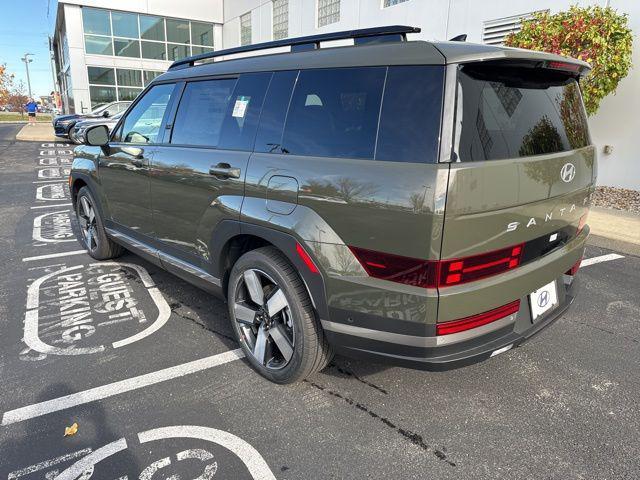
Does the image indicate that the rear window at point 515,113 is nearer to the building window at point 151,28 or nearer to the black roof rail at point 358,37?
the black roof rail at point 358,37

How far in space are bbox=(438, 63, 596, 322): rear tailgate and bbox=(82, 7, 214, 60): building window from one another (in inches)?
971

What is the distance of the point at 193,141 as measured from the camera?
10.9 feet

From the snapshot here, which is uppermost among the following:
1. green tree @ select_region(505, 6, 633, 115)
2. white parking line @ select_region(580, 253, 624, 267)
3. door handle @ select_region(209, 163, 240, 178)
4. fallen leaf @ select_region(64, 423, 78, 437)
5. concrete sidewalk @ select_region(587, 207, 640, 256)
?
green tree @ select_region(505, 6, 633, 115)

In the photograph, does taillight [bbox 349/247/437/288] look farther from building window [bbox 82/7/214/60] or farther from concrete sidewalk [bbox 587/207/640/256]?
building window [bbox 82/7/214/60]

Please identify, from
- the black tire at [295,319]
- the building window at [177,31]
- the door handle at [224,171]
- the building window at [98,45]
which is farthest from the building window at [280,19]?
the black tire at [295,319]

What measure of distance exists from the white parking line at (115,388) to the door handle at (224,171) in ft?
4.08

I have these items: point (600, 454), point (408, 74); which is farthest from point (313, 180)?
point (600, 454)

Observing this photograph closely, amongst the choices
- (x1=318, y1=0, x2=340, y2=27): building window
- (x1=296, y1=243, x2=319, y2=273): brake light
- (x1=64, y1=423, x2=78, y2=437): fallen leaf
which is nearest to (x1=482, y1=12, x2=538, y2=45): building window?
(x1=318, y1=0, x2=340, y2=27): building window

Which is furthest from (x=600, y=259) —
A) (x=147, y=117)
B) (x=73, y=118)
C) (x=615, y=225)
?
(x=73, y=118)

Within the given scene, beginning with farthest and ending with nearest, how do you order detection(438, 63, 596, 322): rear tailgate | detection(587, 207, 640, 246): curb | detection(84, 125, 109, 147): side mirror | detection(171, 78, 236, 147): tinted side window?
1. detection(587, 207, 640, 246): curb
2. detection(84, 125, 109, 147): side mirror
3. detection(171, 78, 236, 147): tinted side window
4. detection(438, 63, 596, 322): rear tailgate

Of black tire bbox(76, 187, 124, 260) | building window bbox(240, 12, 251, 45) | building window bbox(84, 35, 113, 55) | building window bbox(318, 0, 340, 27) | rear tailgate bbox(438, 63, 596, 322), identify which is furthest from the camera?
building window bbox(240, 12, 251, 45)

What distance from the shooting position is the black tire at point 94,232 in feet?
15.7

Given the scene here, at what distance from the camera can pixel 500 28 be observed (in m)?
10.0

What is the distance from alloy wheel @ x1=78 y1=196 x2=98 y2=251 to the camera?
498 cm
